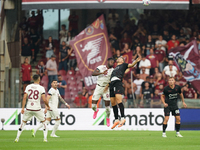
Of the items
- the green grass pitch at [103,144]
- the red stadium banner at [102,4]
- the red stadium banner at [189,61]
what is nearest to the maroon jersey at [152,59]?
the red stadium banner at [189,61]

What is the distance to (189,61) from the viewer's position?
22.2 meters

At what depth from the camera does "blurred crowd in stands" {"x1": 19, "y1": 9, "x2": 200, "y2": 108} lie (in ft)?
70.0

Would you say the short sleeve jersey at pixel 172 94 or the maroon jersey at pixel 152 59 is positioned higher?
the maroon jersey at pixel 152 59

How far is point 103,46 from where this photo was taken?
23000 millimetres

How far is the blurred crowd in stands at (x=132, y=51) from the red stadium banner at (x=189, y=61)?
38 cm

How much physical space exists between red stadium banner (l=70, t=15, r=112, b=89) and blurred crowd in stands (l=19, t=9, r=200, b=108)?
79 centimetres

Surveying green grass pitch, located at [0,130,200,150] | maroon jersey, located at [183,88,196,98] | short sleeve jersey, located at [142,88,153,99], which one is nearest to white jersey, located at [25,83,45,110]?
green grass pitch, located at [0,130,200,150]

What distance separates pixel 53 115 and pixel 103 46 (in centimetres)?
814

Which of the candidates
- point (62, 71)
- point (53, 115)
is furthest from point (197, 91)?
point (53, 115)

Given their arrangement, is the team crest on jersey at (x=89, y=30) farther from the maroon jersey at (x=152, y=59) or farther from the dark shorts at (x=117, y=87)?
the dark shorts at (x=117, y=87)

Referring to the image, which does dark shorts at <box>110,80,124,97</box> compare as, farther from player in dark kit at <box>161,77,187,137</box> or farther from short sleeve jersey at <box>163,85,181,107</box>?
short sleeve jersey at <box>163,85,181,107</box>

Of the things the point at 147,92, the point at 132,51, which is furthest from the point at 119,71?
the point at 132,51

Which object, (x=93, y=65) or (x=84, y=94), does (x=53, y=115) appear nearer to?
(x=84, y=94)

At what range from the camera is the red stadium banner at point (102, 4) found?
73.0ft
